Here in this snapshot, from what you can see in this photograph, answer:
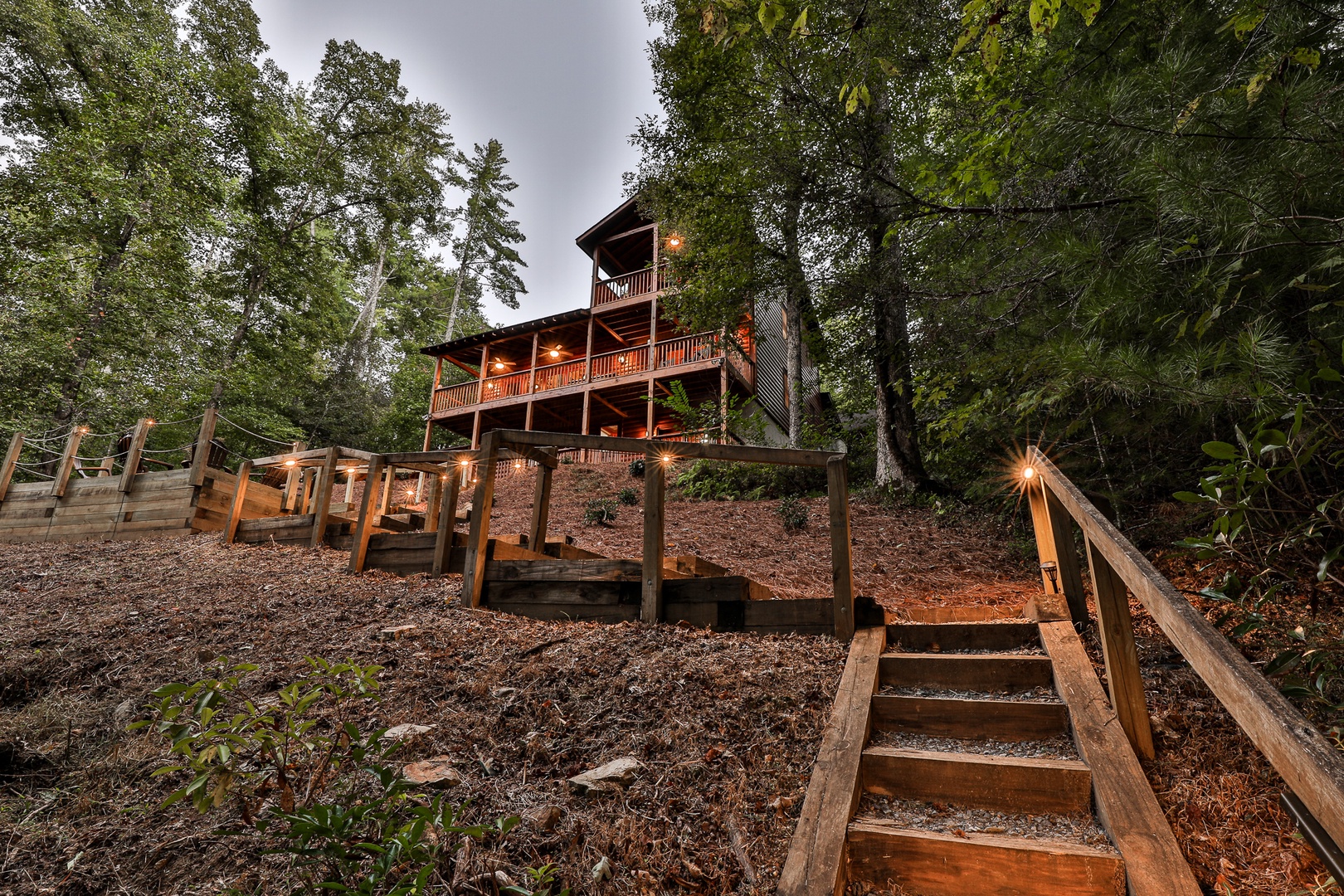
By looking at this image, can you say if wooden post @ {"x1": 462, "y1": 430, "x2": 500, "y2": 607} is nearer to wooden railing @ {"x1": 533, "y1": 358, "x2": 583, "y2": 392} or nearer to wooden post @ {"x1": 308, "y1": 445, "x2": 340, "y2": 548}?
wooden post @ {"x1": 308, "y1": 445, "x2": 340, "y2": 548}

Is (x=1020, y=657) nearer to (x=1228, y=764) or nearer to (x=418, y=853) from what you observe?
(x=1228, y=764)

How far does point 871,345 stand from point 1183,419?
5.13 metres

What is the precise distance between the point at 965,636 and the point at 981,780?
127cm

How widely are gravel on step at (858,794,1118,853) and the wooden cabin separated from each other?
13.5 metres

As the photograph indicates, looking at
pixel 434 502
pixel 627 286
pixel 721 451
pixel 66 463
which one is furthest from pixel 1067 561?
pixel 627 286

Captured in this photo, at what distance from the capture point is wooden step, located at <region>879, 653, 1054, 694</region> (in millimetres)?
2932

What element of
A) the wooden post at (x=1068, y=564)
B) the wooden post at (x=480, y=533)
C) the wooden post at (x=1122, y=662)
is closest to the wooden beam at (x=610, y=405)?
the wooden post at (x=480, y=533)

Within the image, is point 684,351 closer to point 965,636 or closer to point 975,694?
point 965,636

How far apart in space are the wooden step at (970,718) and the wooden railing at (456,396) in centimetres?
1869

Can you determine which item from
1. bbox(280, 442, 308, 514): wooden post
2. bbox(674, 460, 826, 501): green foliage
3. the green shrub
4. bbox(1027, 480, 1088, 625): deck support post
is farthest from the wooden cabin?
bbox(1027, 480, 1088, 625): deck support post

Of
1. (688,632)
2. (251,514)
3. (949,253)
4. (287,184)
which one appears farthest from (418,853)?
(287,184)

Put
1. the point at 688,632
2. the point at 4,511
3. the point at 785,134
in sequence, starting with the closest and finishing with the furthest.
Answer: the point at 688,632
the point at 785,134
the point at 4,511

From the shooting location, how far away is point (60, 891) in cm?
185

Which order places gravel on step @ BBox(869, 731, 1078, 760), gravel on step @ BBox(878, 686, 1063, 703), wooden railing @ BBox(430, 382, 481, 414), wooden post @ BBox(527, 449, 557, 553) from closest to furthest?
gravel on step @ BBox(869, 731, 1078, 760)
gravel on step @ BBox(878, 686, 1063, 703)
wooden post @ BBox(527, 449, 557, 553)
wooden railing @ BBox(430, 382, 481, 414)
